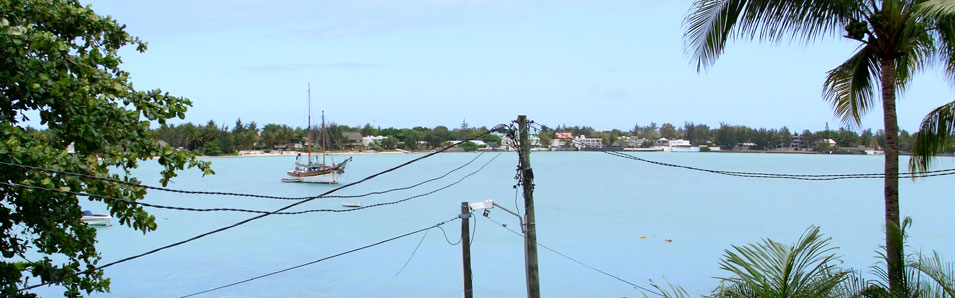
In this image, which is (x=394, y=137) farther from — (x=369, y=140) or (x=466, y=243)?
(x=466, y=243)

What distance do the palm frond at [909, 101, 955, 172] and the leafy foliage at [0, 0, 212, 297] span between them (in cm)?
713

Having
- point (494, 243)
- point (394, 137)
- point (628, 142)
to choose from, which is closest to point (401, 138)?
point (394, 137)

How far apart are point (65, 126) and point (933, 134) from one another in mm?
8285

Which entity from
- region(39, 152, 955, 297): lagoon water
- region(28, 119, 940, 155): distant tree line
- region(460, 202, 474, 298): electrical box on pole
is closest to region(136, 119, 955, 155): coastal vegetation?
region(28, 119, 940, 155): distant tree line

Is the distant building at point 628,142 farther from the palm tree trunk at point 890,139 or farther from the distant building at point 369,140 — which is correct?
the palm tree trunk at point 890,139

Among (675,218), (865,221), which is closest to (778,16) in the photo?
(675,218)

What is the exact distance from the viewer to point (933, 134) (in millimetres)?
7281

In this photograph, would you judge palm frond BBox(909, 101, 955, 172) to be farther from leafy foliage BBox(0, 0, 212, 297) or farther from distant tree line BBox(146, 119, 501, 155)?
distant tree line BBox(146, 119, 501, 155)

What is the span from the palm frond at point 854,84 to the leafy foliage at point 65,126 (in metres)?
7.21

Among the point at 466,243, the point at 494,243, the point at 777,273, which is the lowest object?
the point at 494,243

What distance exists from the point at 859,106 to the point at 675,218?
26.4 m

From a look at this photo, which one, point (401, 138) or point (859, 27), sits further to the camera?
point (401, 138)

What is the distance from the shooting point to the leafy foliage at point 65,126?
564cm

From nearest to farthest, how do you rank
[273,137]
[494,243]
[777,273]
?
[777,273] → [494,243] → [273,137]
